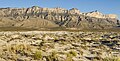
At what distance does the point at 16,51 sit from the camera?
1977cm

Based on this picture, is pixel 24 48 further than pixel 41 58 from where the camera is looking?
Yes

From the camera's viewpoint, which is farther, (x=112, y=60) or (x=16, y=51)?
(x=16, y=51)

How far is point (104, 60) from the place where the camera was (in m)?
16.6

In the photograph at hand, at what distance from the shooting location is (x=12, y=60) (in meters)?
15.6

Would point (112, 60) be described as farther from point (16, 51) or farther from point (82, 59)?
point (16, 51)

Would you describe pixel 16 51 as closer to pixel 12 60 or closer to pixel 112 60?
pixel 12 60

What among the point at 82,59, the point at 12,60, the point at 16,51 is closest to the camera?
the point at 12,60

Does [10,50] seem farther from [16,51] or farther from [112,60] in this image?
[112,60]

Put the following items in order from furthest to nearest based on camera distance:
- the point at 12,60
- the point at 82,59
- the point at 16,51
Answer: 1. the point at 16,51
2. the point at 82,59
3. the point at 12,60

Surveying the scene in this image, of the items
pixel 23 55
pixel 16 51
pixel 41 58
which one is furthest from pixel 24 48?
pixel 41 58

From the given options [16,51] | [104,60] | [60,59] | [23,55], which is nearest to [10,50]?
[16,51]

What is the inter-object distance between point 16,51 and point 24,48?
129 cm

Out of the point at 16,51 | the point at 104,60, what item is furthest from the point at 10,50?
the point at 104,60

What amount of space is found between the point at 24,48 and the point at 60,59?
5.53m
